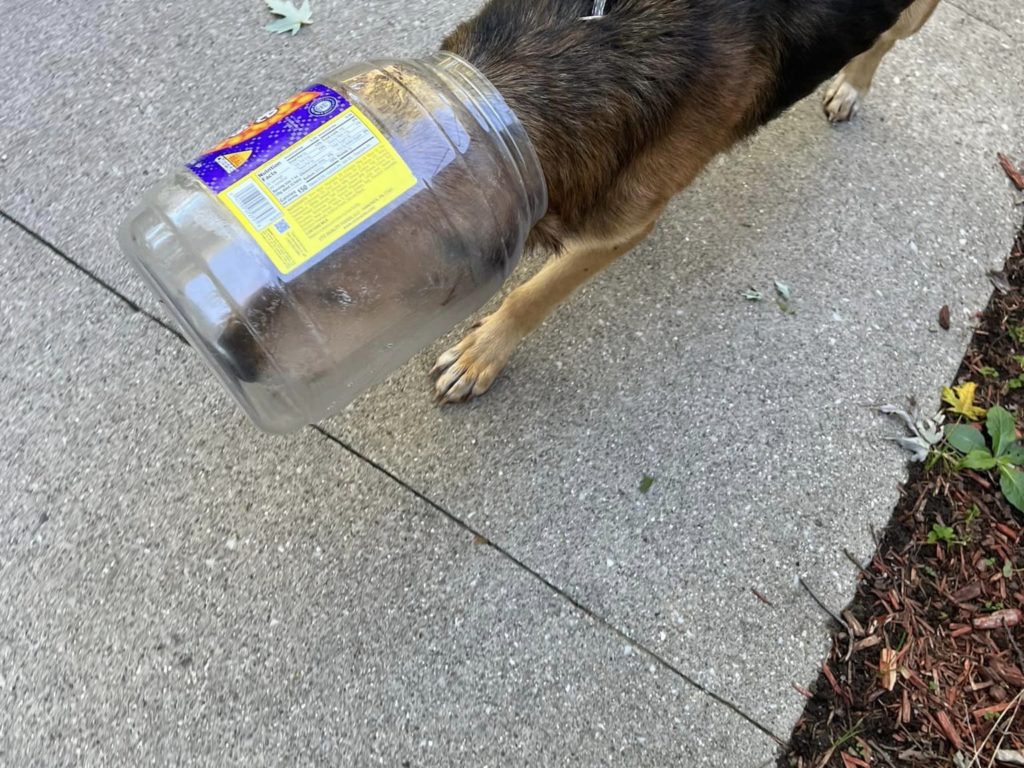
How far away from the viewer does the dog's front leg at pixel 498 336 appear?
2355 millimetres

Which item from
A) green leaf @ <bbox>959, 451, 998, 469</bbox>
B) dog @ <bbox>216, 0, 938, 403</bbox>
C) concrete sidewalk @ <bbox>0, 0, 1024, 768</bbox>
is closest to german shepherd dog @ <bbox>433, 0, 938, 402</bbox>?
dog @ <bbox>216, 0, 938, 403</bbox>

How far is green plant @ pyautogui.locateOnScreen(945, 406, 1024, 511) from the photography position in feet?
8.23

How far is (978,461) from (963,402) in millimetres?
244

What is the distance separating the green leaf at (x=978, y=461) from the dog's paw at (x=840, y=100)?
1461 millimetres

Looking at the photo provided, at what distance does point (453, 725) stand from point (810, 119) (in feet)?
8.86

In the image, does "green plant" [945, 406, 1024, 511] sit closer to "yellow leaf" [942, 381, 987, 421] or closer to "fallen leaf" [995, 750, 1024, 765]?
"yellow leaf" [942, 381, 987, 421]

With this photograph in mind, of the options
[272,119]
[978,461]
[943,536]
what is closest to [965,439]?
[978,461]

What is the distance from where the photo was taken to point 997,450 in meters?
2.55

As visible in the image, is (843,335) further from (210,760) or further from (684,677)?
(210,760)

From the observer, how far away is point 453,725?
210 centimetres

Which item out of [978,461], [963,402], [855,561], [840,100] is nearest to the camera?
[855,561]

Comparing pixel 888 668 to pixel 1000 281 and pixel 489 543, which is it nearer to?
pixel 489 543

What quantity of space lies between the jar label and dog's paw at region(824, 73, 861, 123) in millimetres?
2341

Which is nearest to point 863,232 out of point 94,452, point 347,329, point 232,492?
point 347,329
